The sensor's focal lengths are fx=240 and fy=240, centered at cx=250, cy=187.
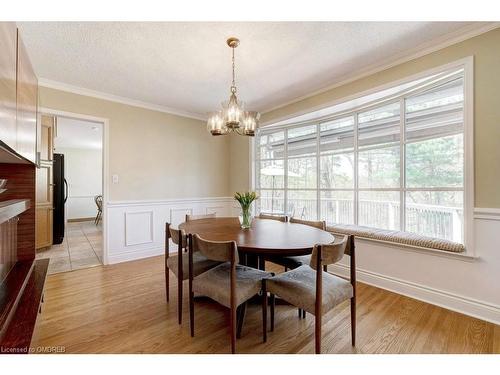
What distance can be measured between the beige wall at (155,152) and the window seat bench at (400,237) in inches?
94.9

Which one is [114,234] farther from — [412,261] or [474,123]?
[474,123]

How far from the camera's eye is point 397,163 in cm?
273

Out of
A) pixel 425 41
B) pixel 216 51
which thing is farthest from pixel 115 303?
pixel 425 41

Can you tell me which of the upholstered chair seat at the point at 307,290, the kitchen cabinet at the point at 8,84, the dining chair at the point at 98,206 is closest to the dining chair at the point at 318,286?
the upholstered chair seat at the point at 307,290

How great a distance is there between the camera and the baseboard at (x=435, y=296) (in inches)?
76.4

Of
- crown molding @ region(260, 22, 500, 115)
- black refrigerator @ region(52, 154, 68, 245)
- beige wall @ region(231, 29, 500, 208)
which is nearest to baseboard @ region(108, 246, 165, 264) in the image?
black refrigerator @ region(52, 154, 68, 245)

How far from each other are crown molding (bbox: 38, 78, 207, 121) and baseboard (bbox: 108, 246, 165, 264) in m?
2.16

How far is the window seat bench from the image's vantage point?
2.13m

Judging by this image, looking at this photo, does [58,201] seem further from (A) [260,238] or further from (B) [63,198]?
(A) [260,238]

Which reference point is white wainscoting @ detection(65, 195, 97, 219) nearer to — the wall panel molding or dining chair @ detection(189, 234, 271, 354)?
the wall panel molding

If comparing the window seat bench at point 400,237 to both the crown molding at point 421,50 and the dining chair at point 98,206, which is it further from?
the dining chair at point 98,206

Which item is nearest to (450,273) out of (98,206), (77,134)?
(77,134)
